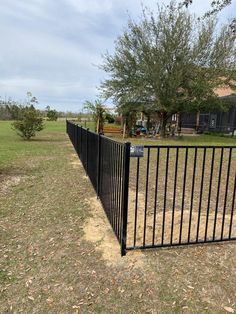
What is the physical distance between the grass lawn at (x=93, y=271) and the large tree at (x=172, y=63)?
15.3 meters

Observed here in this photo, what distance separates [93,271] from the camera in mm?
2875

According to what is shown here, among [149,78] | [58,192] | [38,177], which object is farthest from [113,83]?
[58,192]

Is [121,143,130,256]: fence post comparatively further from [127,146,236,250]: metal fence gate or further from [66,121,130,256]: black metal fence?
[127,146,236,250]: metal fence gate

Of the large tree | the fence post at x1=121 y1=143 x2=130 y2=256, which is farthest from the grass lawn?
the large tree

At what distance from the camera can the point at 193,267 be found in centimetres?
298

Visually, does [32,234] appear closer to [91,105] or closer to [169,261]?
[169,261]

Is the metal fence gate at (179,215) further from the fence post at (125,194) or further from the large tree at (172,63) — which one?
the large tree at (172,63)

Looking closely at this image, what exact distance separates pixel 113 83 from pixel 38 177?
13.8 meters

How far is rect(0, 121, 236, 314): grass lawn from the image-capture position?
95.3 inches

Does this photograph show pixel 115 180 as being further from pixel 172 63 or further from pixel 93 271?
pixel 172 63

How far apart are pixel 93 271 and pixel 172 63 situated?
57.3 feet

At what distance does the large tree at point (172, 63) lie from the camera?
1788 centimetres

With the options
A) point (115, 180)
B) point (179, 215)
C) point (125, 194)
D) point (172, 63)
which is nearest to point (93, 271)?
point (125, 194)

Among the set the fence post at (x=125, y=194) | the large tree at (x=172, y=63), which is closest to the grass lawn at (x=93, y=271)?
the fence post at (x=125, y=194)
